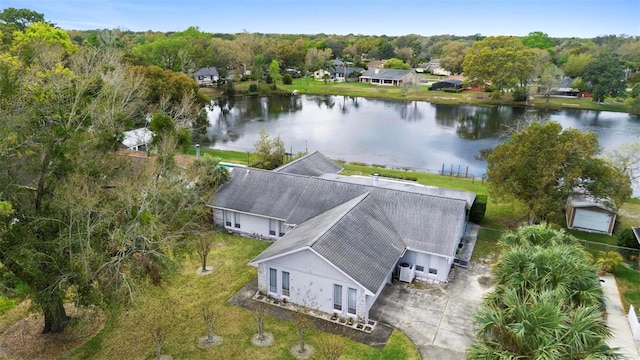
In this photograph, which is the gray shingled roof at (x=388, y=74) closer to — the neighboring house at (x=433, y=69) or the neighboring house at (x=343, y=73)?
the neighboring house at (x=343, y=73)

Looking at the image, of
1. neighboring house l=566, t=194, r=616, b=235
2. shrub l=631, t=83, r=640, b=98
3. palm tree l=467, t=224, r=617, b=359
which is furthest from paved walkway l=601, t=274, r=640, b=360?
shrub l=631, t=83, r=640, b=98

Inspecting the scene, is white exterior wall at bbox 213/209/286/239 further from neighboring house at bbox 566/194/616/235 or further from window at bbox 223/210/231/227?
neighboring house at bbox 566/194/616/235

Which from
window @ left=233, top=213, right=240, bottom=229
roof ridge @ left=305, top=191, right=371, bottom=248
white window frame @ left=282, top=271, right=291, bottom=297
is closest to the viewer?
roof ridge @ left=305, top=191, right=371, bottom=248

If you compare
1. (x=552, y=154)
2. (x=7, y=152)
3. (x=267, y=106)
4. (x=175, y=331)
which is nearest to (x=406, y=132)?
(x=267, y=106)

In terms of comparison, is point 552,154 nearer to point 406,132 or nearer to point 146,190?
point 146,190

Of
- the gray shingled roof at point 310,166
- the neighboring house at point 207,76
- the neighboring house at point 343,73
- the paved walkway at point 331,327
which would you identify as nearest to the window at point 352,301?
the paved walkway at point 331,327

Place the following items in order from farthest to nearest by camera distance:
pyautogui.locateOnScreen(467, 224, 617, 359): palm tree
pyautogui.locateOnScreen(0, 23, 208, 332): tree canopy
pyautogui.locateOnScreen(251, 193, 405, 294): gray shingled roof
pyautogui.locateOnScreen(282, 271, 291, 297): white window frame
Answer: pyautogui.locateOnScreen(282, 271, 291, 297): white window frame → pyautogui.locateOnScreen(251, 193, 405, 294): gray shingled roof → pyautogui.locateOnScreen(0, 23, 208, 332): tree canopy → pyautogui.locateOnScreen(467, 224, 617, 359): palm tree
